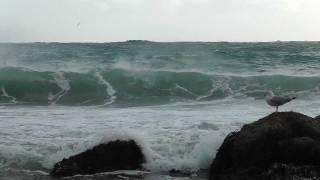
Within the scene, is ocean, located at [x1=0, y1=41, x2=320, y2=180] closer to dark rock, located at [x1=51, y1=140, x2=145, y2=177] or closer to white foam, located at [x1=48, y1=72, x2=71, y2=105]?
white foam, located at [x1=48, y1=72, x2=71, y2=105]

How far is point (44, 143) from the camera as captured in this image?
32.7 ft

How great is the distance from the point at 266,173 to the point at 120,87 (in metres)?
13.8

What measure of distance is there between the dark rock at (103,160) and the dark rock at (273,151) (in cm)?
129

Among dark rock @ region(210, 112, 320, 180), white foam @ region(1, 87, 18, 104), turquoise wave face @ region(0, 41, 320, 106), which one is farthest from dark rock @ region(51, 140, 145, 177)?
white foam @ region(1, 87, 18, 104)

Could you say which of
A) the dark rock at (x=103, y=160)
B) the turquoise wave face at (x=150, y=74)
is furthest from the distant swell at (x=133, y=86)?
the dark rock at (x=103, y=160)

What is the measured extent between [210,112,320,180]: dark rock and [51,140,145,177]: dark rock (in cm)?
129

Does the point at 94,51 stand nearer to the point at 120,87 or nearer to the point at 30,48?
the point at 30,48

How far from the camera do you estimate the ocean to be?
9.08 meters

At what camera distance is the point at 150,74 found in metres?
22.3

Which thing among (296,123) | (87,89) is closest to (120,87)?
(87,89)

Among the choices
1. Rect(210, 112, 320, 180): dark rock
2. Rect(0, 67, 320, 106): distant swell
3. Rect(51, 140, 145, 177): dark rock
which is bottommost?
Rect(51, 140, 145, 177): dark rock

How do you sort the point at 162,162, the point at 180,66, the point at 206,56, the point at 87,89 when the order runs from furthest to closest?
the point at 206,56 → the point at 180,66 → the point at 87,89 → the point at 162,162

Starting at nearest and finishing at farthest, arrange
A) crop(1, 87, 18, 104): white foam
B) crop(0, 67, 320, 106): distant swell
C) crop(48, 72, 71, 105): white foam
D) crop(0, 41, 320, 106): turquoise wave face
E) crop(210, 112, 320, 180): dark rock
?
crop(210, 112, 320, 180): dark rock
crop(1, 87, 18, 104): white foam
crop(0, 67, 320, 106): distant swell
crop(48, 72, 71, 105): white foam
crop(0, 41, 320, 106): turquoise wave face

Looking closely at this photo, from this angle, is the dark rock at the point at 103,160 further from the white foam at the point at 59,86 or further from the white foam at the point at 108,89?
the white foam at the point at 59,86
